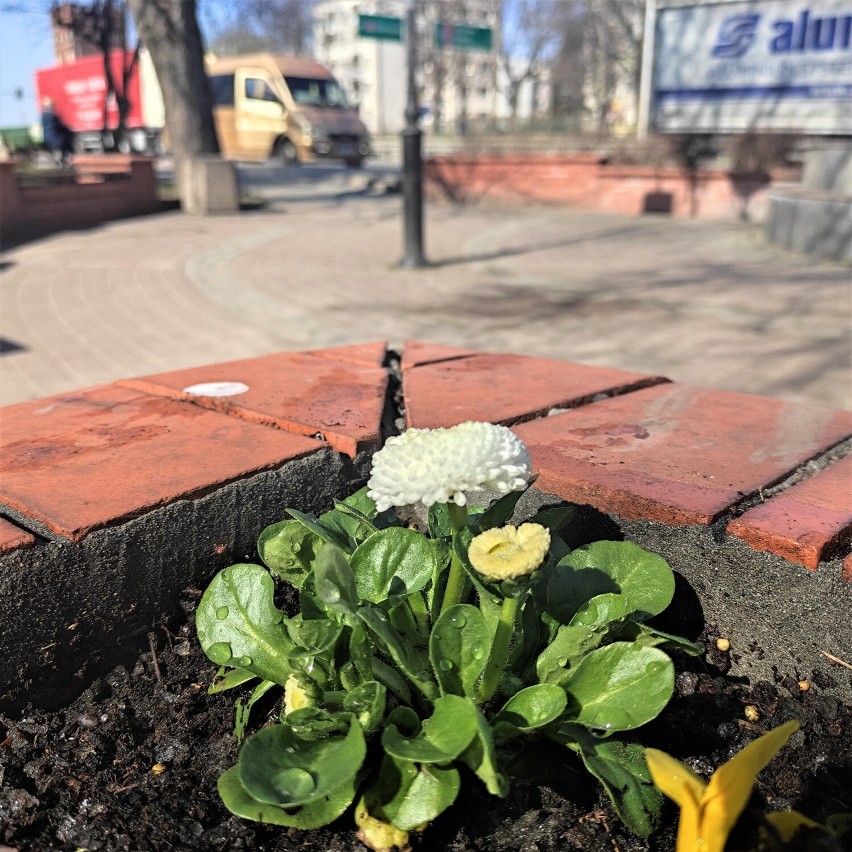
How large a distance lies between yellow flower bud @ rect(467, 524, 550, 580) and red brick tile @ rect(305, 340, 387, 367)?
1.38 meters

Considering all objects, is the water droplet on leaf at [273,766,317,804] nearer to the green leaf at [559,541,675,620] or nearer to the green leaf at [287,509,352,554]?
the green leaf at [287,509,352,554]

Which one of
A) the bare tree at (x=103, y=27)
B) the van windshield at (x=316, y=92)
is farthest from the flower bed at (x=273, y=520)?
the van windshield at (x=316, y=92)

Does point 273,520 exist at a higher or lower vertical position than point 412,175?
lower

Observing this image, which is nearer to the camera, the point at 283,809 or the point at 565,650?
the point at 283,809

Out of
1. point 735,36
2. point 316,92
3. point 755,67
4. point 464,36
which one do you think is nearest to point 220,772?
point 464,36

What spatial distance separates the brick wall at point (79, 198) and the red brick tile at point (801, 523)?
37.1 feet

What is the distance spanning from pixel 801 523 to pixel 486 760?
2.29 feet

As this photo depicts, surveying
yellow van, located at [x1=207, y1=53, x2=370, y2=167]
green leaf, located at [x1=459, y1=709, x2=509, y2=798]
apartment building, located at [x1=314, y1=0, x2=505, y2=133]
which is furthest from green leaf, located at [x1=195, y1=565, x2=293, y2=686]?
apartment building, located at [x1=314, y1=0, x2=505, y2=133]

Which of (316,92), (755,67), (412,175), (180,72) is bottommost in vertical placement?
(412,175)

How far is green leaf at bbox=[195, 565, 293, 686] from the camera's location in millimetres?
1233

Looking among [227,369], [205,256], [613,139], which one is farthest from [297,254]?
[613,139]

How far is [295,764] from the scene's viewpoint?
1028 millimetres

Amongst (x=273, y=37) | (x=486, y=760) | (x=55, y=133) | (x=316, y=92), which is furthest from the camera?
(x=273, y=37)

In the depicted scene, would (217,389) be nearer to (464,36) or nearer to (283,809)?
(283,809)
